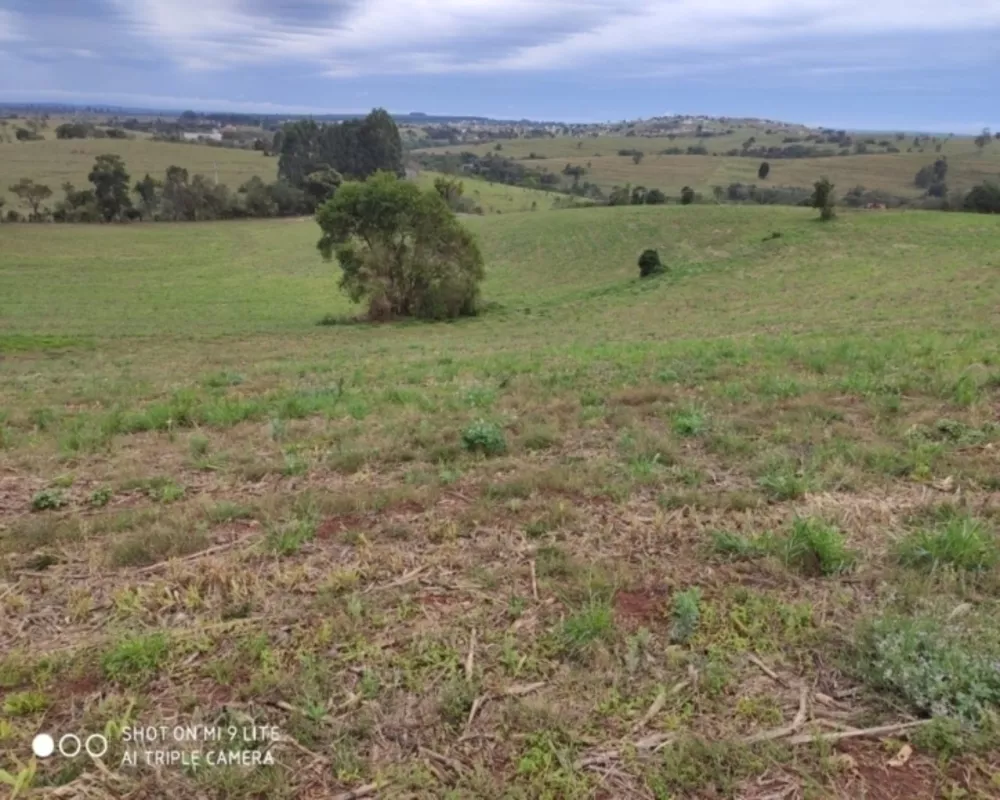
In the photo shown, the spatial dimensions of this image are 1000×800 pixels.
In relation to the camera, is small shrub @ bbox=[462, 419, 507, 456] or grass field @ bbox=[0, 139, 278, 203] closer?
small shrub @ bbox=[462, 419, 507, 456]

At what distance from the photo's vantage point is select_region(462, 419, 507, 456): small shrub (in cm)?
574

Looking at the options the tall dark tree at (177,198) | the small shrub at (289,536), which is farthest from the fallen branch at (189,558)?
the tall dark tree at (177,198)

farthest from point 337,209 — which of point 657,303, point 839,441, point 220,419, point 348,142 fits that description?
point 348,142

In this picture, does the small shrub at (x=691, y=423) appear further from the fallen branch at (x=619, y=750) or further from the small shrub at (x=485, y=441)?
the fallen branch at (x=619, y=750)

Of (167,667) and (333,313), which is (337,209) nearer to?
(333,313)

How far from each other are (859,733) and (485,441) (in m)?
3.59

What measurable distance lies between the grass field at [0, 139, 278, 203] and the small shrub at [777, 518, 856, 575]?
356 ft

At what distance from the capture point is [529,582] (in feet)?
12.3

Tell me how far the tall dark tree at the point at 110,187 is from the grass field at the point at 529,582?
9323 cm

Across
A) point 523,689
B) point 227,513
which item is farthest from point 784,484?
point 227,513

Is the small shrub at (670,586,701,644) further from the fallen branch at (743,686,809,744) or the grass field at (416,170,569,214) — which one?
the grass field at (416,170,569,214)

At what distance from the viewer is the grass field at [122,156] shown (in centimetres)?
10006

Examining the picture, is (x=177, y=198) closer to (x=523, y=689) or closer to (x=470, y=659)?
(x=470, y=659)

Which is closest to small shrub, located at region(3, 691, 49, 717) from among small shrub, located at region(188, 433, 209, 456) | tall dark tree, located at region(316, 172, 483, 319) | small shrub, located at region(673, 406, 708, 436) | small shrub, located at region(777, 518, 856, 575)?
small shrub, located at region(188, 433, 209, 456)
